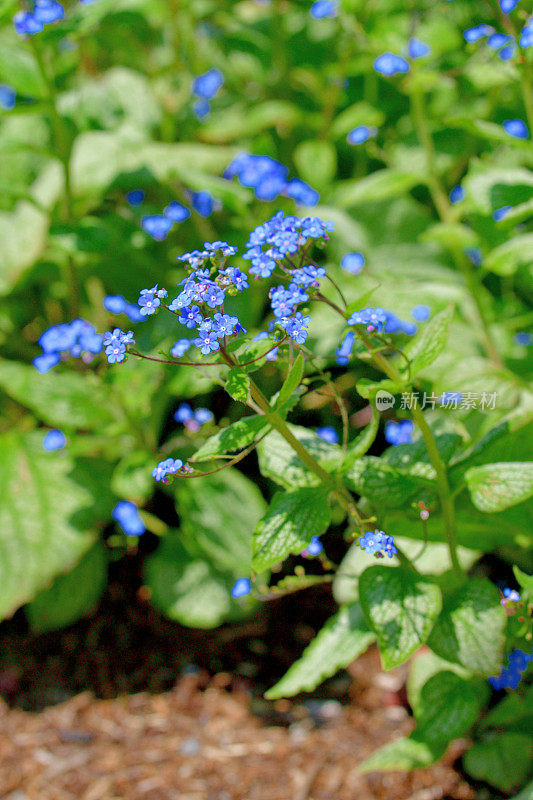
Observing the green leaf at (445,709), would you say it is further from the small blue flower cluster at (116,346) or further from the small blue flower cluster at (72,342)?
the small blue flower cluster at (72,342)

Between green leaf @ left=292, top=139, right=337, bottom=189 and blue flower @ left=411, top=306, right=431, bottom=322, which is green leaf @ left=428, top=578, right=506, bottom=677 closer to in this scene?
blue flower @ left=411, top=306, right=431, bottom=322

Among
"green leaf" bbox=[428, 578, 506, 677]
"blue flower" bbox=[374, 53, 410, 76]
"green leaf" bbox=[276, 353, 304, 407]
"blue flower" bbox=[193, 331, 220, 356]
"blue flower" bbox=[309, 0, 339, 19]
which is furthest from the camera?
"blue flower" bbox=[309, 0, 339, 19]

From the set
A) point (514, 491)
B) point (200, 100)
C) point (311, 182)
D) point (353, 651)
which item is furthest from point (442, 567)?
point (200, 100)

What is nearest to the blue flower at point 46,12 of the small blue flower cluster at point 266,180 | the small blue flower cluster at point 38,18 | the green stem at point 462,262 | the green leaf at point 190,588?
the small blue flower cluster at point 38,18

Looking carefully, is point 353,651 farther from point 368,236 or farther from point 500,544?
point 368,236

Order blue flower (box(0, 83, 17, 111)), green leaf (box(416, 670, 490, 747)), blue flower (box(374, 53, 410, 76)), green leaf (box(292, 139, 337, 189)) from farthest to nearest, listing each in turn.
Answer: blue flower (box(0, 83, 17, 111)), green leaf (box(292, 139, 337, 189)), blue flower (box(374, 53, 410, 76)), green leaf (box(416, 670, 490, 747))

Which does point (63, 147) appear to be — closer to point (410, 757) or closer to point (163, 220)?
point (163, 220)

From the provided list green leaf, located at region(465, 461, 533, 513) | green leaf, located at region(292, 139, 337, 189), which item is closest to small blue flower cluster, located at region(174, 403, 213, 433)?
green leaf, located at region(465, 461, 533, 513)
